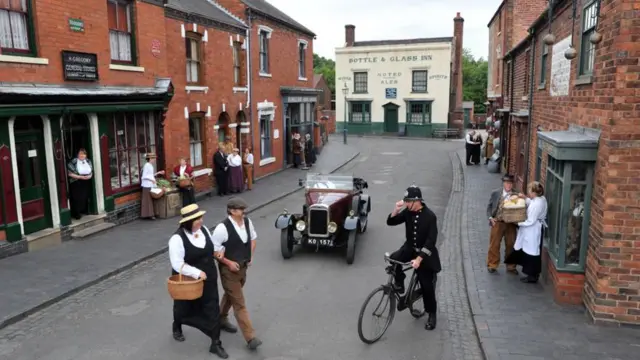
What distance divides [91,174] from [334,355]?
27.5ft

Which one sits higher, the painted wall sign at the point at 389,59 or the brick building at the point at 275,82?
the painted wall sign at the point at 389,59

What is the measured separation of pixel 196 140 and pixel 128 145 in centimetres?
352

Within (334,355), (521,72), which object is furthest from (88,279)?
(521,72)

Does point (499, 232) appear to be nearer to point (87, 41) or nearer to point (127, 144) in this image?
point (127, 144)

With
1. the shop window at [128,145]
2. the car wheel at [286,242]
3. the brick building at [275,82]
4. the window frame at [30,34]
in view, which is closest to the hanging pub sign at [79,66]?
the window frame at [30,34]

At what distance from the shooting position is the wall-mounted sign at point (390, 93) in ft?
146

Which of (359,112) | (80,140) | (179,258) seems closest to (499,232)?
(179,258)

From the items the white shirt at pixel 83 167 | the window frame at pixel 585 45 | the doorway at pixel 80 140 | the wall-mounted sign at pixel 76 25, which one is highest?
the wall-mounted sign at pixel 76 25

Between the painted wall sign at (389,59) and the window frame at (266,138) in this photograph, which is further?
the painted wall sign at (389,59)

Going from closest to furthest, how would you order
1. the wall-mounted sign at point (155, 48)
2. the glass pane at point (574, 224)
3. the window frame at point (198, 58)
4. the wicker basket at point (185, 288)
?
the wicker basket at point (185, 288), the glass pane at point (574, 224), the wall-mounted sign at point (155, 48), the window frame at point (198, 58)

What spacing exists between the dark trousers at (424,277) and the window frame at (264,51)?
51.1ft

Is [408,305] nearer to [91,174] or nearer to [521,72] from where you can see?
[91,174]

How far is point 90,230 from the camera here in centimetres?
1170

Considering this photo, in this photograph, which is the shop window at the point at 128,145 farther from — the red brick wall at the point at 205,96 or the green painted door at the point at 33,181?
the green painted door at the point at 33,181
